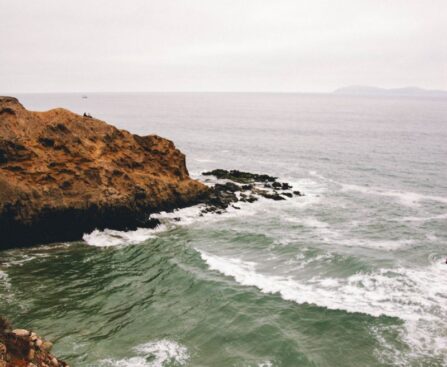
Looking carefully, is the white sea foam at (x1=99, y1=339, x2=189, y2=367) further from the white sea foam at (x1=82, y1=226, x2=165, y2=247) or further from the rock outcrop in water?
the white sea foam at (x1=82, y1=226, x2=165, y2=247)

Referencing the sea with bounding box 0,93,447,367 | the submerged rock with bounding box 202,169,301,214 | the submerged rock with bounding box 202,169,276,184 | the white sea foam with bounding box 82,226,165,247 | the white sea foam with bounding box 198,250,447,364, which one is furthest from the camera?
the submerged rock with bounding box 202,169,276,184

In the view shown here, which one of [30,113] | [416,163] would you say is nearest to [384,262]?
[30,113]

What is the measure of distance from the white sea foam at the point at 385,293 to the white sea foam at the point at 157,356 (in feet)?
22.3

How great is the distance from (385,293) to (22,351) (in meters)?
17.7

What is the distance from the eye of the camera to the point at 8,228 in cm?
2705

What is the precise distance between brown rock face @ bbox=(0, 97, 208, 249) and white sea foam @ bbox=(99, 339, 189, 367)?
1497cm

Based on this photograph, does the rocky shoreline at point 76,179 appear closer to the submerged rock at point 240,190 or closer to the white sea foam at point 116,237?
the white sea foam at point 116,237

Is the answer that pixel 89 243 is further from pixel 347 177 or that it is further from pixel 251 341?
pixel 347 177

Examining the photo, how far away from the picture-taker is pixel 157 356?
16.3 m

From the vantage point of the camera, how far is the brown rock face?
27.8 meters

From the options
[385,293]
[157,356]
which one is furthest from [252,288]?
[157,356]

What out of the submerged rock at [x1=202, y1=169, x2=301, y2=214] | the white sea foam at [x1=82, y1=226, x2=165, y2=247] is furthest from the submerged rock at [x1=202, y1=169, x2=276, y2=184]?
the white sea foam at [x1=82, y1=226, x2=165, y2=247]

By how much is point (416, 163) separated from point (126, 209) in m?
47.7

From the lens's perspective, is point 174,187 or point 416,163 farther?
point 416,163
